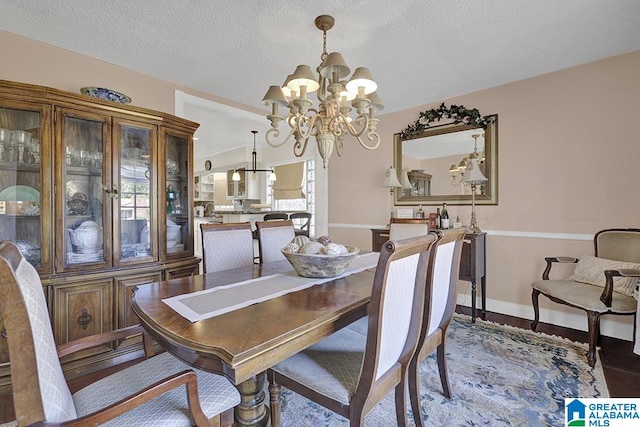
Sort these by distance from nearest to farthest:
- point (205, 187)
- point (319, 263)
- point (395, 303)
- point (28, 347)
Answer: point (28, 347)
point (395, 303)
point (319, 263)
point (205, 187)

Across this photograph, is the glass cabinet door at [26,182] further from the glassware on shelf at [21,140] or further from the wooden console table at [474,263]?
the wooden console table at [474,263]

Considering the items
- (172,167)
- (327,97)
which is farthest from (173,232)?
(327,97)

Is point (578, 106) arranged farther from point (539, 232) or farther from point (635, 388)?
point (635, 388)

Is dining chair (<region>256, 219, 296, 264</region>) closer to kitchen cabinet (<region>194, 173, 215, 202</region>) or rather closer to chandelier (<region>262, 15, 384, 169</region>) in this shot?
chandelier (<region>262, 15, 384, 169</region>)

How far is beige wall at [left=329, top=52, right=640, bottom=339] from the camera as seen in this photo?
2.52 m

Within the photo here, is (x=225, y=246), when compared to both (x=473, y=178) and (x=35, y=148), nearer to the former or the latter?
(x=35, y=148)

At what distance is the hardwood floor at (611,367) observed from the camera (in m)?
1.75

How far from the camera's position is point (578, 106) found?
2.70 meters

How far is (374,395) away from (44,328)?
1.08 m

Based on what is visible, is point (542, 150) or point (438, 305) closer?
point (438, 305)

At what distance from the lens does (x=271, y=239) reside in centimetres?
249

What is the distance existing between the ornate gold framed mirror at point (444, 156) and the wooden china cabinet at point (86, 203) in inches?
105

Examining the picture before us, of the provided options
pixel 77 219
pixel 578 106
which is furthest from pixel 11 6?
pixel 578 106

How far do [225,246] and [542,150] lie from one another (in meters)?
3.08
